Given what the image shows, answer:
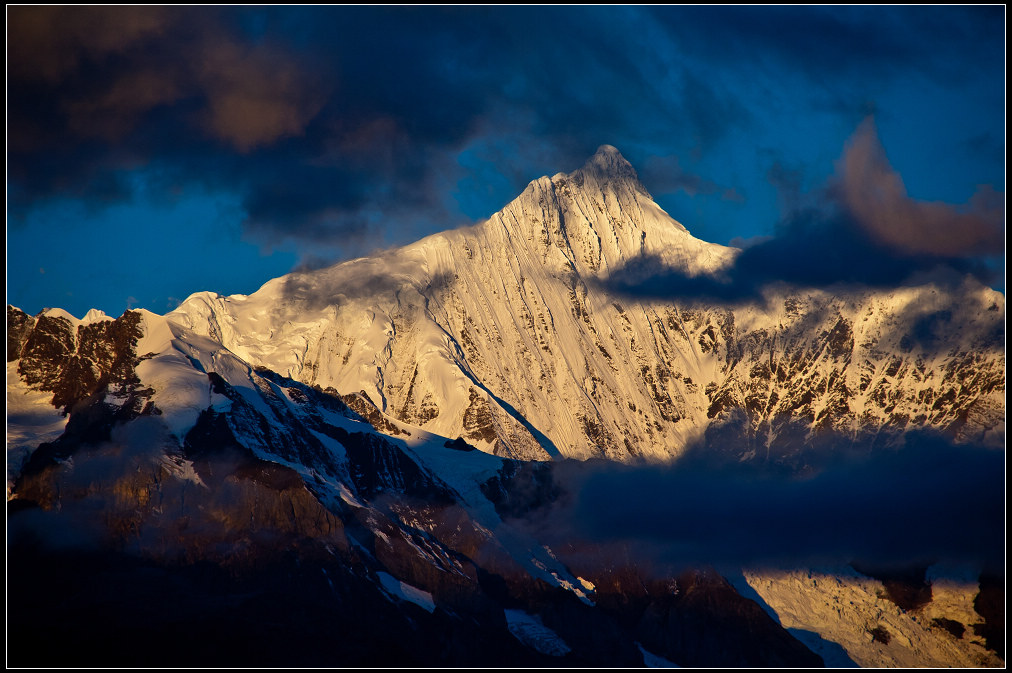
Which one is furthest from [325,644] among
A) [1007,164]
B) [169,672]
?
[1007,164]

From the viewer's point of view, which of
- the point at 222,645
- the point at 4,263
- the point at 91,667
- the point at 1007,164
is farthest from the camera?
the point at 222,645

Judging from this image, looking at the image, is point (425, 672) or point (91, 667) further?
point (425, 672)

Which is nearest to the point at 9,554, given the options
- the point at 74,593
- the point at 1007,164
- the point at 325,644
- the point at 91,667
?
the point at 74,593

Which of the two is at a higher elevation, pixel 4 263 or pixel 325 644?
pixel 4 263

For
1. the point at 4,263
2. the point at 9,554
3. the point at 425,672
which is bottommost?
the point at 425,672

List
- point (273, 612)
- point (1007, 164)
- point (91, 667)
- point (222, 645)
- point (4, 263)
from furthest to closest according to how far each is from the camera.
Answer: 1. point (273, 612)
2. point (222, 645)
3. point (91, 667)
4. point (4, 263)
5. point (1007, 164)

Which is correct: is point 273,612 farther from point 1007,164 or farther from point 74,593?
point 1007,164

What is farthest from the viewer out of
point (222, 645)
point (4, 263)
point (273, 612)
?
point (273, 612)

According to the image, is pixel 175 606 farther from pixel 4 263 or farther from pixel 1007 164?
pixel 1007 164

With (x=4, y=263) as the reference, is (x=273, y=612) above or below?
below
